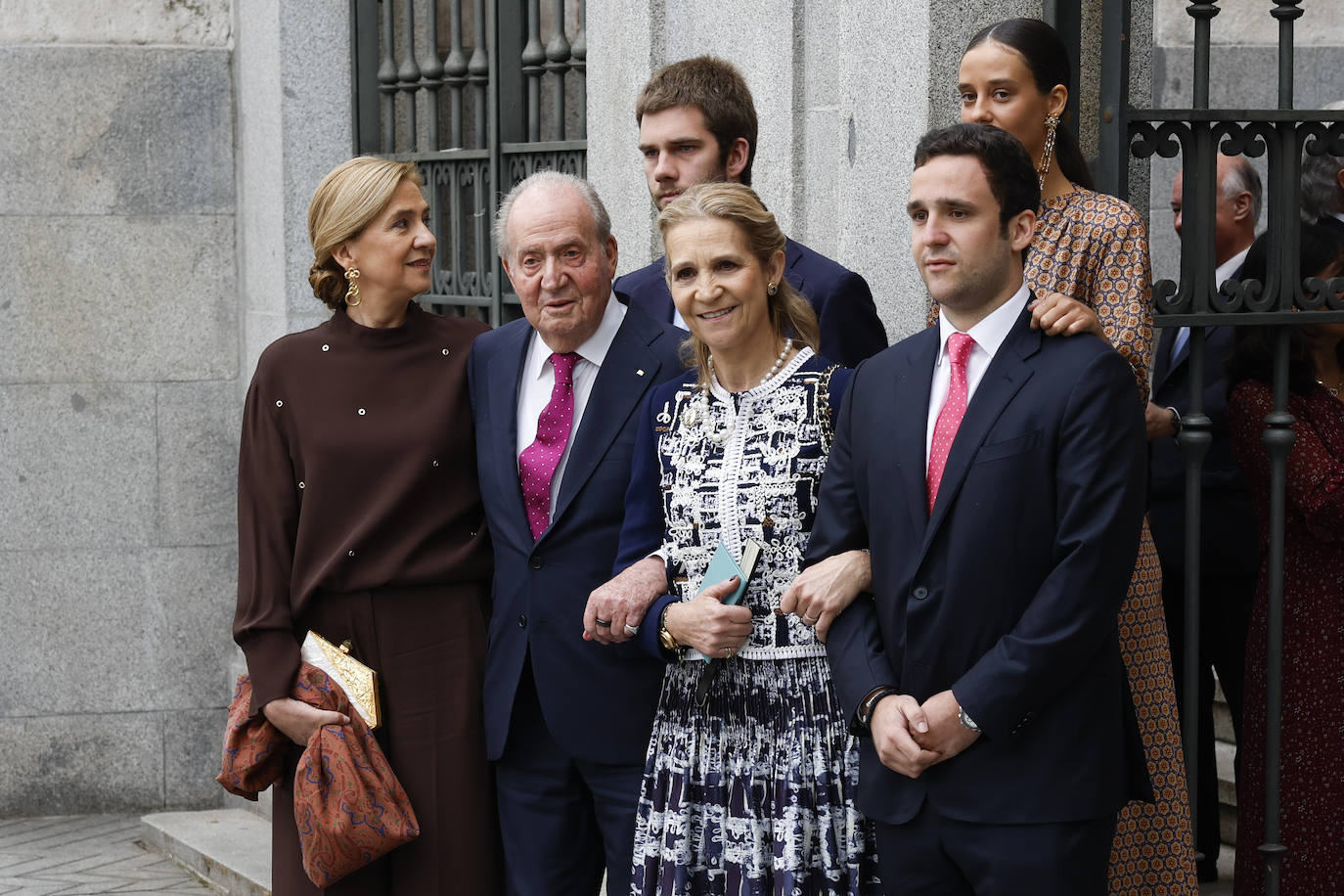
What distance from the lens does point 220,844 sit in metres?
6.81

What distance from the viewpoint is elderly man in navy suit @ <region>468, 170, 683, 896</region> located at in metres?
3.79

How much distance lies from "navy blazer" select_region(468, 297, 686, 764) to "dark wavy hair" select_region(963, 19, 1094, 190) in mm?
921

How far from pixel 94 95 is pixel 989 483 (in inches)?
210

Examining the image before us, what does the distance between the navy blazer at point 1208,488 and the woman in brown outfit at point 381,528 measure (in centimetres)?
187

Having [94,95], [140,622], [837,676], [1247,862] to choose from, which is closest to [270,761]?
[837,676]

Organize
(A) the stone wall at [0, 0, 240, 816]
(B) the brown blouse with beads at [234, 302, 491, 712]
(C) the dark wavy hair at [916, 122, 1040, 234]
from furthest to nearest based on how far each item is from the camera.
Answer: (A) the stone wall at [0, 0, 240, 816] → (B) the brown blouse with beads at [234, 302, 491, 712] → (C) the dark wavy hair at [916, 122, 1040, 234]

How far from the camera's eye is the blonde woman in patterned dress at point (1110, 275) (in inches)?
138

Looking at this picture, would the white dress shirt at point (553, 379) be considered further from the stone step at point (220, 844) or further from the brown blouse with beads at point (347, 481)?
the stone step at point (220, 844)

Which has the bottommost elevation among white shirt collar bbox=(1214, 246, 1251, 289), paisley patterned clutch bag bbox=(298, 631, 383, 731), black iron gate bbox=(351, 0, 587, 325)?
paisley patterned clutch bag bbox=(298, 631, 383, 731)

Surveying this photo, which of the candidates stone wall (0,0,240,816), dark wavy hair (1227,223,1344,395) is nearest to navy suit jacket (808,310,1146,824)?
dark wavy hair (1227,223,1344,395)

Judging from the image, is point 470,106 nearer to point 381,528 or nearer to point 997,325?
point 381,528

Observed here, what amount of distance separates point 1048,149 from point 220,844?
4.53 metres

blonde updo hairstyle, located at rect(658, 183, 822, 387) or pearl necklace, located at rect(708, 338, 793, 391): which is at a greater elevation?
blonde updo hairstyle, located at rect(658, 183, 822, 387)

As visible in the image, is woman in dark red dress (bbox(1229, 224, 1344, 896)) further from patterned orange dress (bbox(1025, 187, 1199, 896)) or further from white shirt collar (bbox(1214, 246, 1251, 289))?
white shirt collar (bbox(1214, 246, 1251, 289))
